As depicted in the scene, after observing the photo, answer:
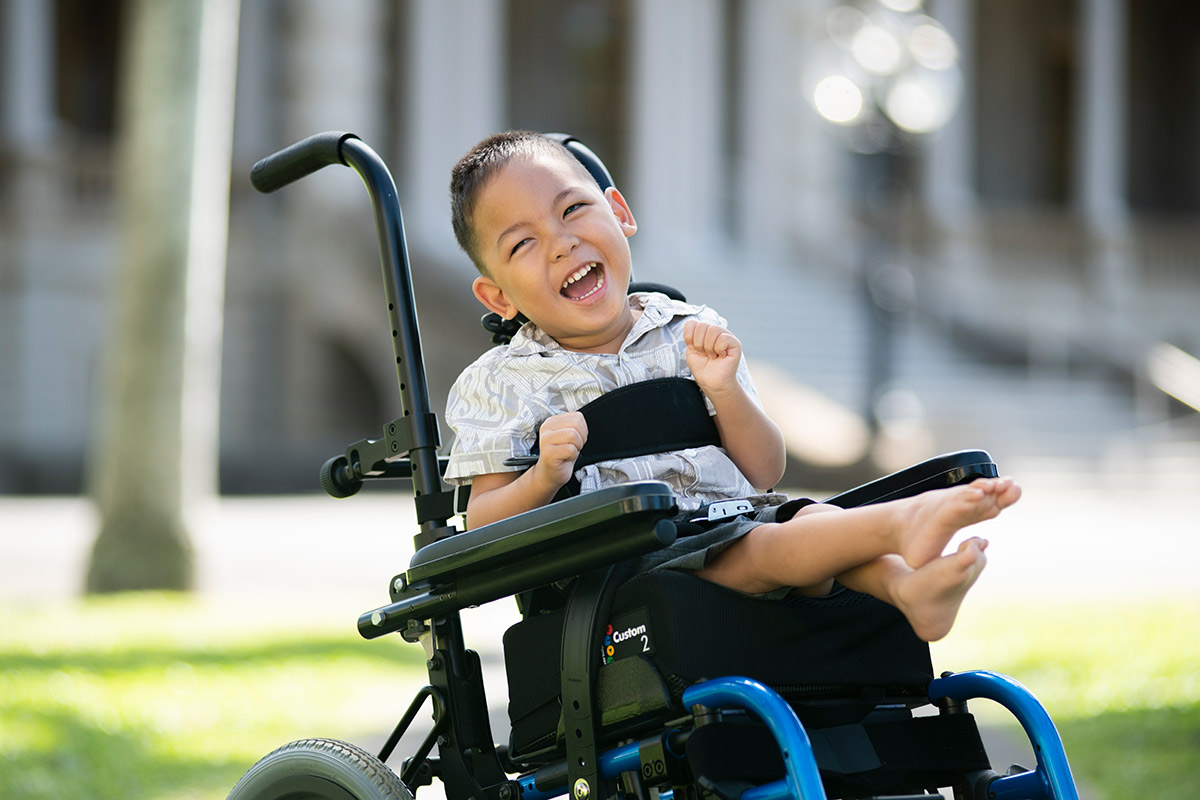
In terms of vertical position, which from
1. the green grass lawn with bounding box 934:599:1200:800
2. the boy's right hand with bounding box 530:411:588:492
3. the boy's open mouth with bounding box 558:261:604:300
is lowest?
the green grass lawn with bounding box 934:599:1200:800

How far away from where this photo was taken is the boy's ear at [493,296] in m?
2.66

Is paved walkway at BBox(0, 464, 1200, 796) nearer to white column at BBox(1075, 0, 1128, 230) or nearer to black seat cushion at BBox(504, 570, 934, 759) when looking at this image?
black seat cushion at BBox(504, 570, 934, 759)

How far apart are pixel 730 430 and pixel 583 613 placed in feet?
1.68

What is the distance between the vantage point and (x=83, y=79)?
57.4 feet

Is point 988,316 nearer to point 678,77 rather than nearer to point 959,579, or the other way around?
point 678,77

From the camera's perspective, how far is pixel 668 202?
695 inches

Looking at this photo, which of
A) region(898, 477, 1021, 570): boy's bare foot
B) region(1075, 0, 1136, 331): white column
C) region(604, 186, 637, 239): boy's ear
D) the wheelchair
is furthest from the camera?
region(1075, 0, 1136, 331): white column

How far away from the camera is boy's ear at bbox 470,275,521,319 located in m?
2.66

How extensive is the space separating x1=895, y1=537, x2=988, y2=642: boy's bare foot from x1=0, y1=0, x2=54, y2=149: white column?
1544cm

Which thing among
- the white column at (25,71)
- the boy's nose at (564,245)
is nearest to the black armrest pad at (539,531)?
the boy's nose at (564,245)

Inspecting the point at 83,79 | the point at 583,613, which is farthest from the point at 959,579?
the point at 83,79

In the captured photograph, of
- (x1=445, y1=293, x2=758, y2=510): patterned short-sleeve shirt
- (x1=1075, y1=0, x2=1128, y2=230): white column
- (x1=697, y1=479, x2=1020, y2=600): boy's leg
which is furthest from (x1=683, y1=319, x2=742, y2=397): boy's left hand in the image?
(x1=1075, y1=0, x2=1128, y2=230): white column

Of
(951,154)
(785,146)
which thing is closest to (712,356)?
(785,146)

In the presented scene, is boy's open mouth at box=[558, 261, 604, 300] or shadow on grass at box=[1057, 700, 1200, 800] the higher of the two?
boy's open mouth at box=[558, 261, 604, 300]
